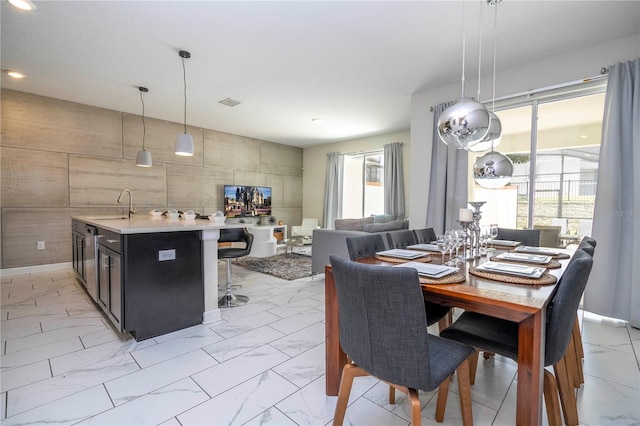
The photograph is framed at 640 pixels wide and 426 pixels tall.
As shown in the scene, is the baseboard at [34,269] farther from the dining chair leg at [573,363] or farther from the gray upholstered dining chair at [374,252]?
the dining chair leg at [573,363]

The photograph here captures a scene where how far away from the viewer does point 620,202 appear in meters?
2.74

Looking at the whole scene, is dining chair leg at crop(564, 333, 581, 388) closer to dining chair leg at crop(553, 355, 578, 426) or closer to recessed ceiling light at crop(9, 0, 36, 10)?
dining chair leg at crop(553, 355, 578, 426)

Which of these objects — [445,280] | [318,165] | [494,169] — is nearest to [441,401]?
[445,280]

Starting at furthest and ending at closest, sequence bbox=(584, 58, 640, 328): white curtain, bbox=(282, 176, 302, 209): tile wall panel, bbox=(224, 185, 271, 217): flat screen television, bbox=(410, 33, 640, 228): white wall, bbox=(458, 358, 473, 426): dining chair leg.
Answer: bbox=(282, 176, 302, 209): tile wall panel → bbox=(224, 185, 271, 217): flat screen television → bbox=(410, 33, 640, 228): white wall → bbox=(584, 58, 640, 328): white curtain → bbox=(458, 358, 473, 426): dining chair leg

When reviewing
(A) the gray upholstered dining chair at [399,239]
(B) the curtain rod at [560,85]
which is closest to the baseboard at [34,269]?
(A) the gray upholstered dining chair at [399,239]

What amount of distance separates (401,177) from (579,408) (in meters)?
4.95

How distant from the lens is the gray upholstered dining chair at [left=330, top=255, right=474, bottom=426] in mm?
1056

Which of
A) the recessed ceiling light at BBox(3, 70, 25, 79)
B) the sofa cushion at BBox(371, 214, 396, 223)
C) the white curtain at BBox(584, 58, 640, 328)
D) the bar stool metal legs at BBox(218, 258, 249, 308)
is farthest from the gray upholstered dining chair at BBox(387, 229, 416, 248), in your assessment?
the recessed ceiling light at BBox(3, 70, 25, 79)

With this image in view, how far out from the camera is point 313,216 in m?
8.05

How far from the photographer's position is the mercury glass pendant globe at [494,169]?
225 cm

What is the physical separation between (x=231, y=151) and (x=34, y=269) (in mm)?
3956

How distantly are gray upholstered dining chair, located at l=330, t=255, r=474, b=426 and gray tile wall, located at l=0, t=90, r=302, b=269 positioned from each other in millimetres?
5391

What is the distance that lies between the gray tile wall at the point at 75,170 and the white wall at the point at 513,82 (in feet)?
14.1

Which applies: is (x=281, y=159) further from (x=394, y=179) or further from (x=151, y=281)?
(x=151, y=281)
